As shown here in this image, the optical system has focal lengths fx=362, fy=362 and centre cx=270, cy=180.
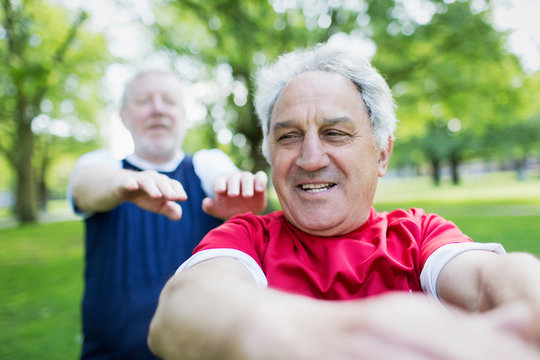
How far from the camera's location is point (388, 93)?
182 cm

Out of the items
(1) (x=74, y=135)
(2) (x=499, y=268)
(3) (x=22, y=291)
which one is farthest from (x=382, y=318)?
(1) (x=74, y=135)

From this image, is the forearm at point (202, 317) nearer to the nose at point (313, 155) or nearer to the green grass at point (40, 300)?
the nose at point (313, 155)

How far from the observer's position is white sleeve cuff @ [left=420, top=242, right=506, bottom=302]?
133cm

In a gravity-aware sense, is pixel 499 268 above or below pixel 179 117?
below

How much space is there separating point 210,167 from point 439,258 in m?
1.60

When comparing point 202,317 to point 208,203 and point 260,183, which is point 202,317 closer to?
point 260,183

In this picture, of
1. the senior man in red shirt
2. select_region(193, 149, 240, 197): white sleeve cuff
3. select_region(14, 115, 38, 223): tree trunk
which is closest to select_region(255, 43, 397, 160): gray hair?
the senior man in red shirt

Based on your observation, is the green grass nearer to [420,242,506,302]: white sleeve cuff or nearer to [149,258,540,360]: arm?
[420,242,506,302]: white sleeve cuff

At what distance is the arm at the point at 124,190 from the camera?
5.32 feet

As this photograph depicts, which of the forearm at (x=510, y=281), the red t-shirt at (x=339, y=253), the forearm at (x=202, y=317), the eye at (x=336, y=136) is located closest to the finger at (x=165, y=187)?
the red t-shirt at (x=339, y=253)

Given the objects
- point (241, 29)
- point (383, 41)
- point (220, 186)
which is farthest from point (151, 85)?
point (383, 41)

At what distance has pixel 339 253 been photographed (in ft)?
5.16

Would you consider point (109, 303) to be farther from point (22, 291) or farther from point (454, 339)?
point (22, 291)

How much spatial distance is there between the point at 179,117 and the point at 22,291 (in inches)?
247
